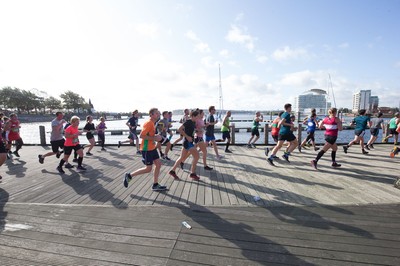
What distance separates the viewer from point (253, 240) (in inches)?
107

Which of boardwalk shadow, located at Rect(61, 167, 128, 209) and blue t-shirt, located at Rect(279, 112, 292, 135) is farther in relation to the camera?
blue t-shirt, located at Rect(279, 112, 292, 135)

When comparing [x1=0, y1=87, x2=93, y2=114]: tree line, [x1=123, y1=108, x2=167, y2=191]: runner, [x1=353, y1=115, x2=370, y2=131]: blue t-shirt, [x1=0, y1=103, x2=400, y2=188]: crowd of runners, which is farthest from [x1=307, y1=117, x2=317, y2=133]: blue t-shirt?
[x1=0, y1=87, x2=93, y2=114]: tree line

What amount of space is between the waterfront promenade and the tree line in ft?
285

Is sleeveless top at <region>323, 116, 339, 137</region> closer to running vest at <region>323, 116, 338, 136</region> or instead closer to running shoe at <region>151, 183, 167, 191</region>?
running vest at <region>323, 116, 338, 136</region>

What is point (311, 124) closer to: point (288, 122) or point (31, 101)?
point (288, 122)

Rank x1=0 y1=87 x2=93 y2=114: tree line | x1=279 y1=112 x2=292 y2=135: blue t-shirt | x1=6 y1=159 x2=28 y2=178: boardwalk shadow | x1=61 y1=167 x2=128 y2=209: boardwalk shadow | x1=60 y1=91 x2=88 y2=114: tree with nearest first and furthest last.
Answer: x1=61 y1=167 x2=128 y2=209: boardwalk shadow, x1=6 y1=159 x2=28 y2=178: boardwalk shadow, x1=279 y1=112 x2=292 y2=135: blue t-shirt, x1=0 y1=87 x2=93 y2=114: tree line, x1=60 y1=91 x2=88 y2=114: tree

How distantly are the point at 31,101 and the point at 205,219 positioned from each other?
9705 cm

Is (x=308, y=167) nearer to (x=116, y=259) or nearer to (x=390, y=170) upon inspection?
(x=390, y=170)

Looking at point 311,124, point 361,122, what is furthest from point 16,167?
point 361,122

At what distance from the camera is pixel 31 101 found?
76938 mm

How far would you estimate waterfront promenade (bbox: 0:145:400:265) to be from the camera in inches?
96.0

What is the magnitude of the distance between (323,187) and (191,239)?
3.49m

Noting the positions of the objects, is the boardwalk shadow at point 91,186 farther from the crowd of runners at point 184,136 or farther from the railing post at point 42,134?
the railing post at point 42,134

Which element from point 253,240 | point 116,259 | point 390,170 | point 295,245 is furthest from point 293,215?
point 390,170
